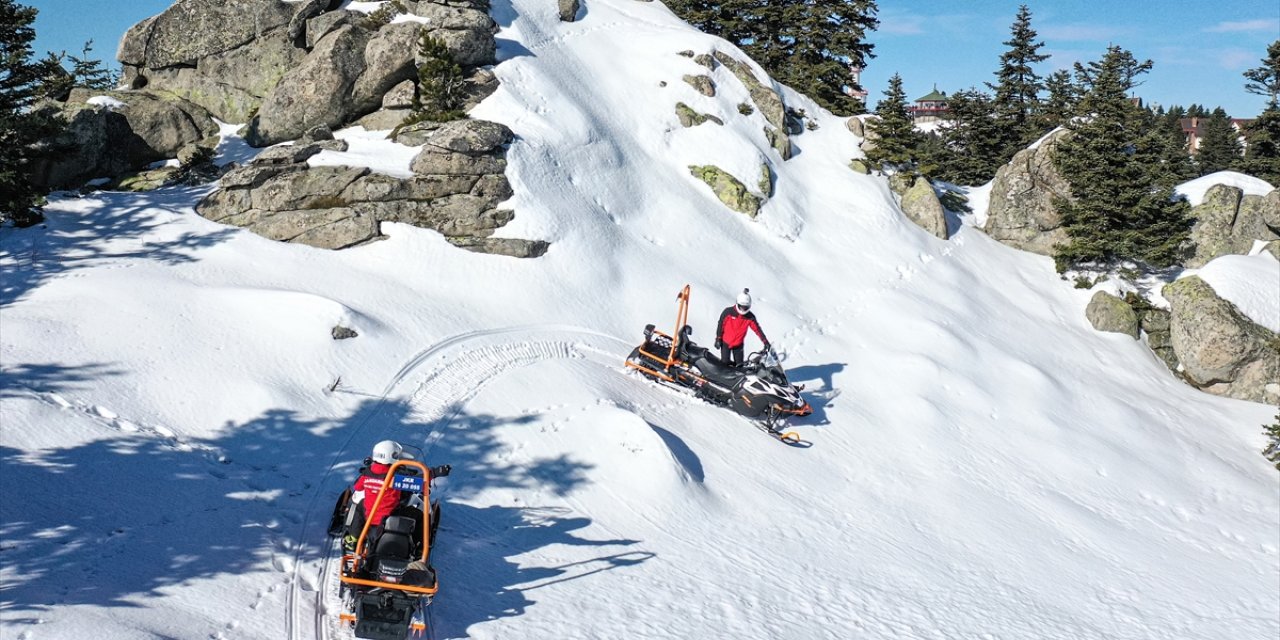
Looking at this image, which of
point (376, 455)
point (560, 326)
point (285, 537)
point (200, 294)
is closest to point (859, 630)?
point (376, 455)

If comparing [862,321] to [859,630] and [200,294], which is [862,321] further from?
[200,294]

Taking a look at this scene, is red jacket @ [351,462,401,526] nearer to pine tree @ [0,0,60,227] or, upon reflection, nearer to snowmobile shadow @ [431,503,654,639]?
snowmobile shadow @ [431,503,654,639]

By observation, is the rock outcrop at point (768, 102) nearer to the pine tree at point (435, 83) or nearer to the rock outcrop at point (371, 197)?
the pine tree at point (435, 83)

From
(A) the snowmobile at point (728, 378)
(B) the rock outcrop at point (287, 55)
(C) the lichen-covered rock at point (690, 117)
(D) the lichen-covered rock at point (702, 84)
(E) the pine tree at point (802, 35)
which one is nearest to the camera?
(A) the snowmobile at point (728, 378)

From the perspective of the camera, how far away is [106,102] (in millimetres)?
20875

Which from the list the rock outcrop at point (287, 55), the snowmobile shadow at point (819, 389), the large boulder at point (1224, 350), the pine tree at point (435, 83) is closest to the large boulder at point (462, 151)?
the pine tree at point (435, 83)

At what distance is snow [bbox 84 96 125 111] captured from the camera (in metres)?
20.6

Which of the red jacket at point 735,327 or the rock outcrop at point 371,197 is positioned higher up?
the rock outcrop at point 371,197

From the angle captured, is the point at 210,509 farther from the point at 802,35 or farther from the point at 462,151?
the point at 802,35

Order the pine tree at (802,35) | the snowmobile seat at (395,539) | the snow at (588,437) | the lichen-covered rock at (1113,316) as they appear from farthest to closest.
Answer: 1. the pine tree at (802,35)
2. the lichen-covered rock at (1113,316)
3. the snow at (588,437)
4. the snowmobile seat at (395,539)

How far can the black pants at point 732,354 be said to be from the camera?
15.0 m

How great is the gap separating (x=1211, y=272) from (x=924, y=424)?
50.9 feet

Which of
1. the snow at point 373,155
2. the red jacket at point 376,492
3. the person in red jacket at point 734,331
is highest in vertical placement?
the snow at point 373,155

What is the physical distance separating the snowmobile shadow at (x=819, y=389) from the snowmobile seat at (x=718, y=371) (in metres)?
1.88
